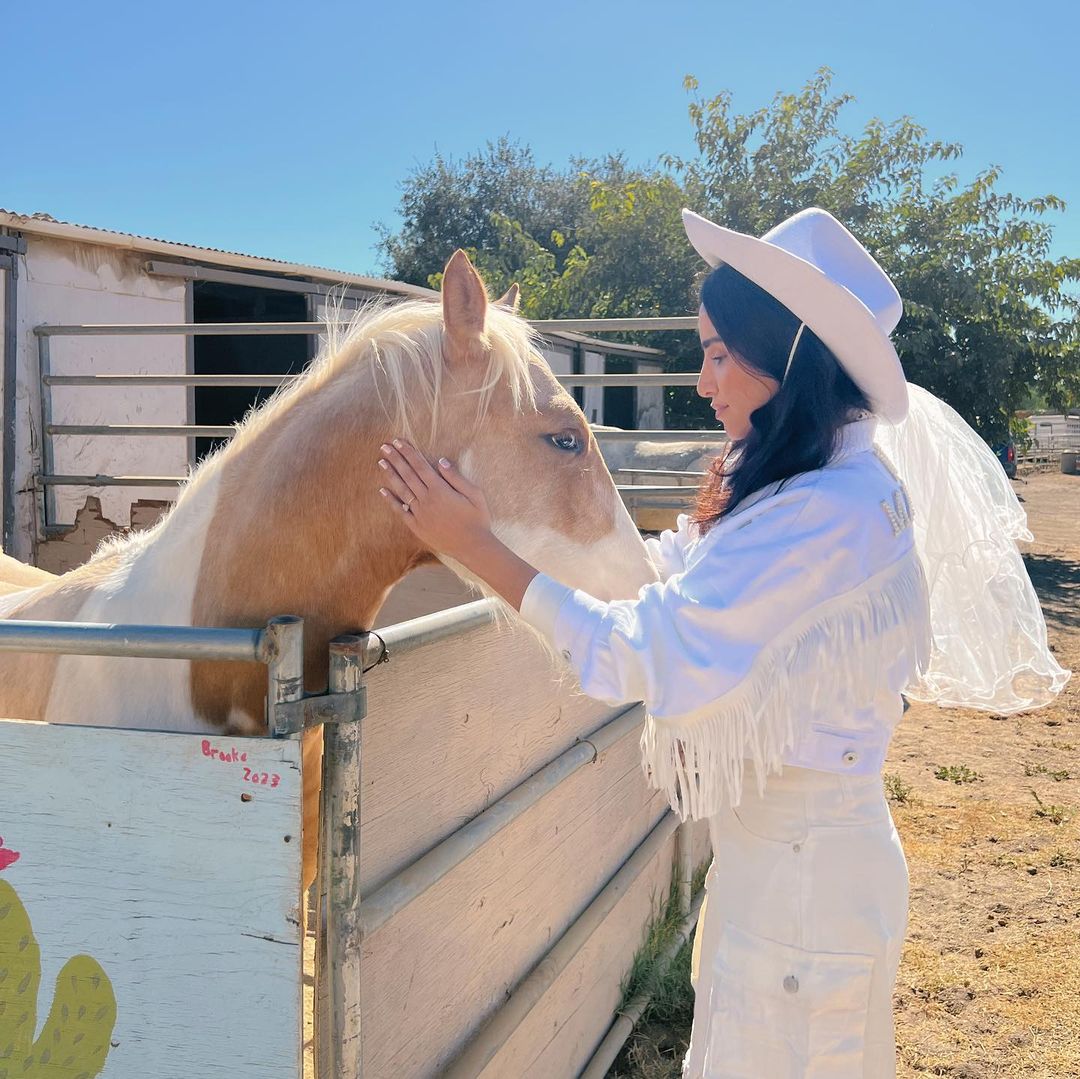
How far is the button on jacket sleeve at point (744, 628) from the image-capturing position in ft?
4.03

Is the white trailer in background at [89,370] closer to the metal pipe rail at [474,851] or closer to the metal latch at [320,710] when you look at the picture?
the metal pipe rail at [474,851]

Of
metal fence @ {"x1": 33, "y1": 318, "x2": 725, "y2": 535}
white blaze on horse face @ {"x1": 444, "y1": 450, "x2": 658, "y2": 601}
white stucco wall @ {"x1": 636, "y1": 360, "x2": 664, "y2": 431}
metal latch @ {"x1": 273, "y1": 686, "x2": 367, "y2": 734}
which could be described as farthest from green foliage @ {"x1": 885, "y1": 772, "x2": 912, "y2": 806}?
white stucco wall @ {"x1": 636, "y1": 360, "x2": 664, "y2": 431}

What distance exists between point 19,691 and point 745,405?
1561mm

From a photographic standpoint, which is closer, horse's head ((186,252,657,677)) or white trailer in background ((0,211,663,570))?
horse's head ((186,252,657,677))

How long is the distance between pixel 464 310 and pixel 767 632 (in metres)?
0.74

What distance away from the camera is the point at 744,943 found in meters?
1.44

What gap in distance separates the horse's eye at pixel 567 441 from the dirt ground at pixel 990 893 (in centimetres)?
235


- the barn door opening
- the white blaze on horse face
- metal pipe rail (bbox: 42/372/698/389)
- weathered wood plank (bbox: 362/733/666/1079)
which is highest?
the barn door opening

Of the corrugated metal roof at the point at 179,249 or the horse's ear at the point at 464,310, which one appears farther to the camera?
the corrugated metal roof at the point at 179,249

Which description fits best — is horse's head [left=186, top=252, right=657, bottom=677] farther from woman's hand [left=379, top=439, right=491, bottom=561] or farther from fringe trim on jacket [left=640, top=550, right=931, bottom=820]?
fringe trim on jacket [left=640, top=550, right=931, bottom=820]

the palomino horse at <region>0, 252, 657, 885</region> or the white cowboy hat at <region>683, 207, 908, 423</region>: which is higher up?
the white cowboy hat at <region>683, 207, 908, 423</region>

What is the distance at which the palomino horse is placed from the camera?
1.58 m

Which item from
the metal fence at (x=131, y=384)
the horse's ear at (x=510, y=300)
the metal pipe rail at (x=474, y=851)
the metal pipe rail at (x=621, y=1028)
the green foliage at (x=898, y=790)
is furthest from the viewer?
the metal fence at (x=131, y=384)

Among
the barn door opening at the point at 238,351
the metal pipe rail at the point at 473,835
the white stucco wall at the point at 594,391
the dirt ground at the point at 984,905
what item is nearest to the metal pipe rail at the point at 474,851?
the metal pipe rail at the point at 473,835
